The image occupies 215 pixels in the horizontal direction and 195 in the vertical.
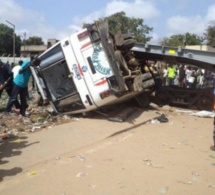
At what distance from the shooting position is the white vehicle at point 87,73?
7.89 meters

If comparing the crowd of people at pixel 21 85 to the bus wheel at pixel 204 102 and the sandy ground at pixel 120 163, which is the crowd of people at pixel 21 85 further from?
the bus wheel at pixel 204 102

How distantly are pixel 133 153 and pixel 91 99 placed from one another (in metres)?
2.72

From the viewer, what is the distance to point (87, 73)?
806 centimetres

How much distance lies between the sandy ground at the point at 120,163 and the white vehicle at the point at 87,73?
0.78 meters

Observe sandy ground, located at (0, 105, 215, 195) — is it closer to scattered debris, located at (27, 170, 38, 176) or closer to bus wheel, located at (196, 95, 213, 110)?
scattered debris, located at (27, 170, 38, 176)

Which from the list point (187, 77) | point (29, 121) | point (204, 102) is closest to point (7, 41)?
point (187, 77)

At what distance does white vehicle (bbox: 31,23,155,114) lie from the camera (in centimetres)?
789

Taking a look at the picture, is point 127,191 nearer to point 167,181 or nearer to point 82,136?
Answer: point 167,181

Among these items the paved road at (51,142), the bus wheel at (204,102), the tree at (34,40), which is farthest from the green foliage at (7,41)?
the paved road at (51,142)

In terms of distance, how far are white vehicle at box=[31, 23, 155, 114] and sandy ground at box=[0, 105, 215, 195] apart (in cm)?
78

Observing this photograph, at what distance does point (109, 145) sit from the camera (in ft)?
20.2

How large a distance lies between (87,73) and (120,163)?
339 cm

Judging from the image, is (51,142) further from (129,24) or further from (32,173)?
(129,24)

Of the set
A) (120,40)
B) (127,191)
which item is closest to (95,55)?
(120,40)
